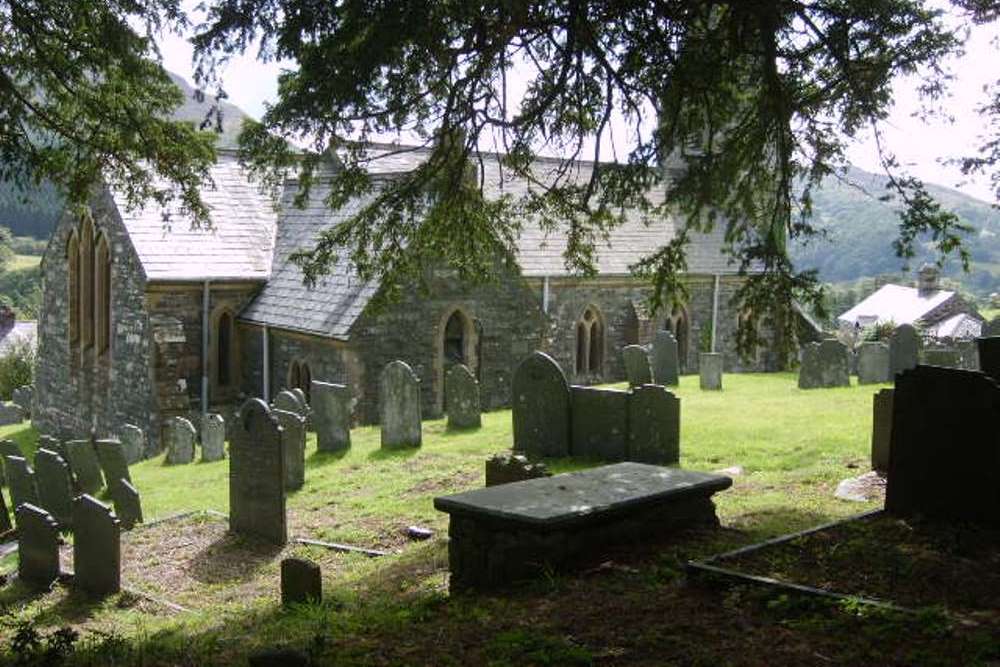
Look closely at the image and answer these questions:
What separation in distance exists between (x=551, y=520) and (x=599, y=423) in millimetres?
6437

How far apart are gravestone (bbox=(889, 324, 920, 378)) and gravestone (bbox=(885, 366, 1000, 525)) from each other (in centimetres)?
1205

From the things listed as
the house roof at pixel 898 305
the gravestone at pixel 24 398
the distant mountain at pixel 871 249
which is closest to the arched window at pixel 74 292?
the gravestone at pixel 24 398

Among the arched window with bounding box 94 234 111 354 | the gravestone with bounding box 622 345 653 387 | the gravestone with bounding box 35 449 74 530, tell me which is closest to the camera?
the gravestone with bounding box 35 449 74 530

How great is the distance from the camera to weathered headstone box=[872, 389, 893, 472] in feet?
33.7

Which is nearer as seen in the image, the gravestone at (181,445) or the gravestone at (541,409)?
the gravestone at (541,409)

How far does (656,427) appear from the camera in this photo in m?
12.1

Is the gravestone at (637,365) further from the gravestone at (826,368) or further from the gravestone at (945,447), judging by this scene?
the gravestone at (945,447)

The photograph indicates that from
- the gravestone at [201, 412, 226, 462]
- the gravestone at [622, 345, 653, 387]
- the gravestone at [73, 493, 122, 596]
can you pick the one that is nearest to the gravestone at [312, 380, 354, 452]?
the gravestone at [201, 412, 226, 462]

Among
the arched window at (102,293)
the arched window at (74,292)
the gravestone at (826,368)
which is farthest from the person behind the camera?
the arched window at (74,292)

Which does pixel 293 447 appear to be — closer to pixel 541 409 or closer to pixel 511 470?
pixel 541 409

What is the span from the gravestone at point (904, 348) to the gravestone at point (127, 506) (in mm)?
13508

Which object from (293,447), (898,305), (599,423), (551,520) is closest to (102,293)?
(293,447)

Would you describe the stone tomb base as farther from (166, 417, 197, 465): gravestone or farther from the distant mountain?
the distant mountain

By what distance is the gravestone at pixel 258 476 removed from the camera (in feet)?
34.6
